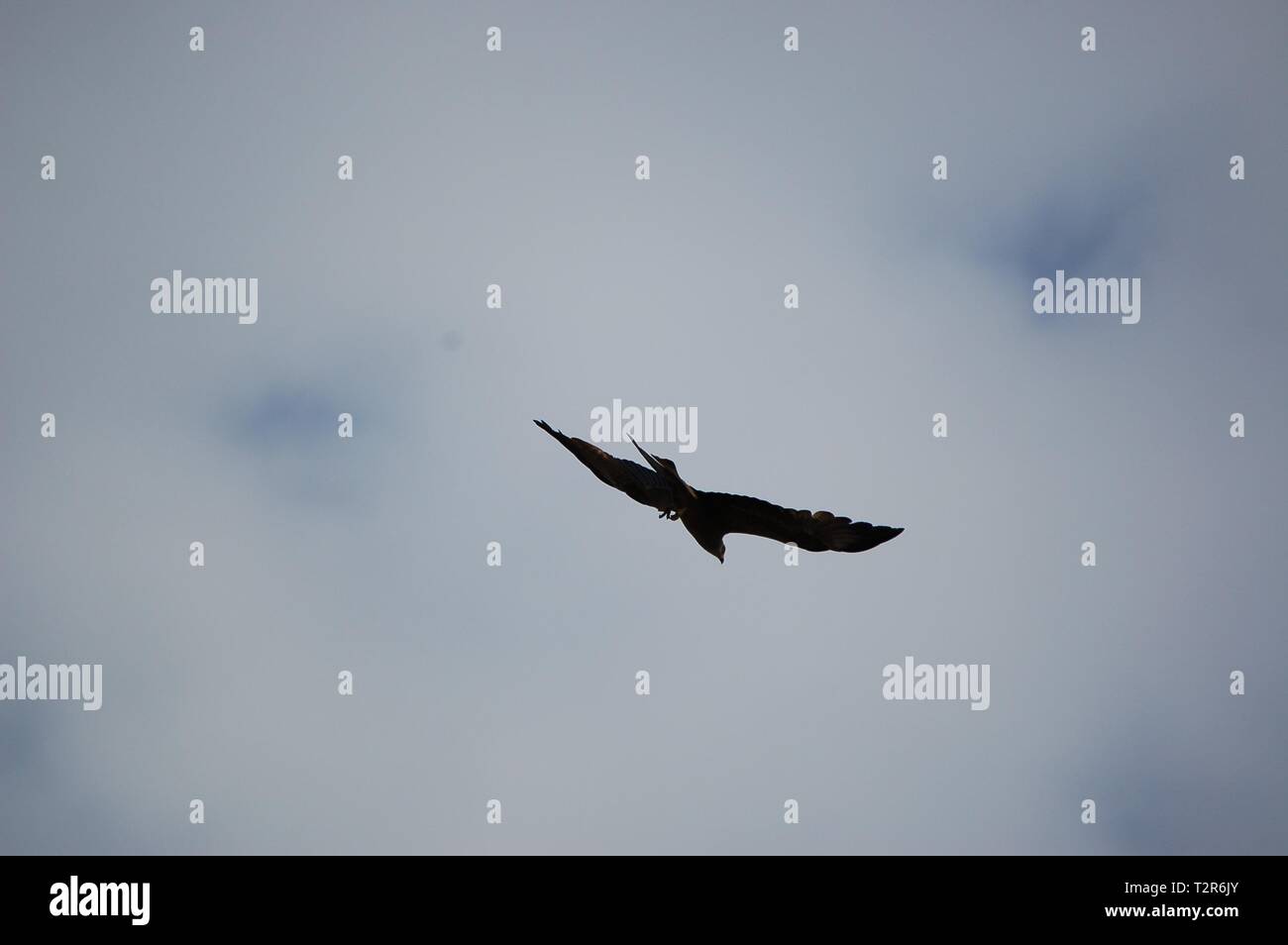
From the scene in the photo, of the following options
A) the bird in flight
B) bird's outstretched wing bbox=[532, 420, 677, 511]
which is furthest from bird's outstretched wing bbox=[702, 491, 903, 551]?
bird's outstretched wing bbox=[532, 420, 677, 511]

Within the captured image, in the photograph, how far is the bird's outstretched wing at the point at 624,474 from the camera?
16.2m

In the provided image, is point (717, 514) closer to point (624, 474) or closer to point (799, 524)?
point (799, 524)

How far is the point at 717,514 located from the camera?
17.0 metres

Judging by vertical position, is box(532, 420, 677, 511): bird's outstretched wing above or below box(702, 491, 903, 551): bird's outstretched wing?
above

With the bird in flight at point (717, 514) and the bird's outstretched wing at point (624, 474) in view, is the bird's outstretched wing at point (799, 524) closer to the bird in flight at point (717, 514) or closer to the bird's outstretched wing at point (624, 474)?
the bird in flight at point (717, 514)

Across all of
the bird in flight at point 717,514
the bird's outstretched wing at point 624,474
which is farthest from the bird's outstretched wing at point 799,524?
the bird's outstretched wing at point 624,474

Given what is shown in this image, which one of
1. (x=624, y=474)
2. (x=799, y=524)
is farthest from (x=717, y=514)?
(x=624, y=474)

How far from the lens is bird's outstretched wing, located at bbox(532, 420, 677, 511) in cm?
1622

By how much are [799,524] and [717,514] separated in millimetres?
1153

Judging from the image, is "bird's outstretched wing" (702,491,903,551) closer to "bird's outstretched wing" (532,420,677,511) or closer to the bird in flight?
the bird in flight
